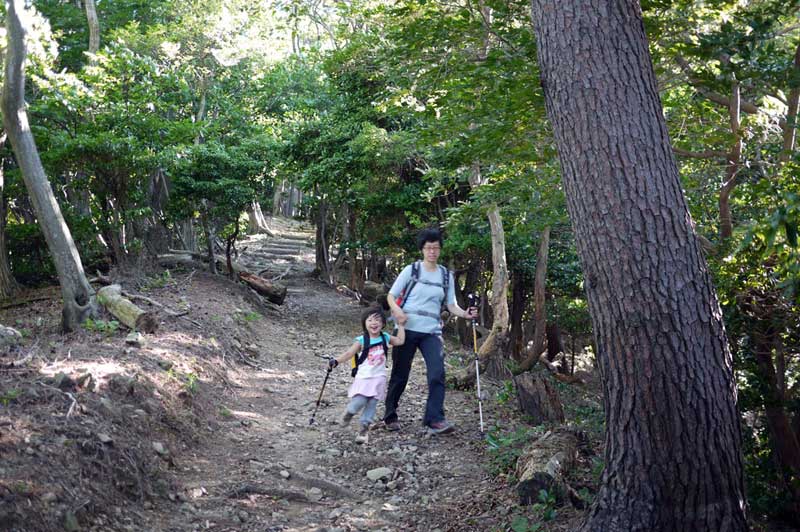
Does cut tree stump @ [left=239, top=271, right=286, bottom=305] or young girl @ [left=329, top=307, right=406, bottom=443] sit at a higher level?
young girl @ [left=329, top=307, right=406, bottom=443]

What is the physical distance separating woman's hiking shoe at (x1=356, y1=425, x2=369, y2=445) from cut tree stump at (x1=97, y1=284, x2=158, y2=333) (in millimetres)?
3808

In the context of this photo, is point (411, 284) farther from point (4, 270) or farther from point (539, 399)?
point (4, 270)

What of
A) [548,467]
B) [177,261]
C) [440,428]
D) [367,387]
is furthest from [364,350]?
[177,261]

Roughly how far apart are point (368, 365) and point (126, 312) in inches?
172

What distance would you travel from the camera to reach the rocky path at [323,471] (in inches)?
199

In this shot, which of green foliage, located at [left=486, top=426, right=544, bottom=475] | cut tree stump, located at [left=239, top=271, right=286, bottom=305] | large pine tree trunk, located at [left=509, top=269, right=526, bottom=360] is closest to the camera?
green foliage, located at [left=486, top=426, right=544, bottom=475]

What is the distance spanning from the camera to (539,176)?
8508mm

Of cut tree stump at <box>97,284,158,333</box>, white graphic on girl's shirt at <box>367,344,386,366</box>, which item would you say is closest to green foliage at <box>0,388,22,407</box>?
white graphic on girl's shirt at <box>367,344,386,366</box>

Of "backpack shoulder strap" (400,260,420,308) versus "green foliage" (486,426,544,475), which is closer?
"green foliage" (486,426,544,475)

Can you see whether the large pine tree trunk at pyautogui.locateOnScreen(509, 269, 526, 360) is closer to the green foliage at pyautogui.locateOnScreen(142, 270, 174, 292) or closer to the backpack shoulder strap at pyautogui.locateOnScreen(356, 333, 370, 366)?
the green foliage at pyautogui.locateOnScreen(142, 270, 174, 292)

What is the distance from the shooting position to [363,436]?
6.89 m

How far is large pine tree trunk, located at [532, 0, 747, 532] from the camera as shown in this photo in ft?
11.5

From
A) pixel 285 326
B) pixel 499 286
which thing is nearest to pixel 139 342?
pixel 499 286

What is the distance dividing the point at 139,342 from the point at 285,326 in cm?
774
